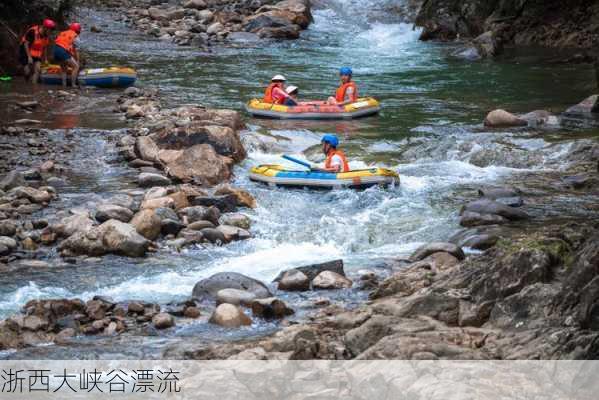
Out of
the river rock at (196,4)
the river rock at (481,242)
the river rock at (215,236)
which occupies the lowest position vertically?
the river rock at (215,236)

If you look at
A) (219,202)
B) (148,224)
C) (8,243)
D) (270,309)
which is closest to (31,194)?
(8,243)

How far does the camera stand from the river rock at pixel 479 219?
9844 millimetres

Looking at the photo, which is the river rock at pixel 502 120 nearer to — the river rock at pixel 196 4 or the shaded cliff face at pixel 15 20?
the shaded cliff face at pixel 15 20

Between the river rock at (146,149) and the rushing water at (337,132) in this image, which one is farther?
the river rock at (146,149)

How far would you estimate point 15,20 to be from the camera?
1756 cm

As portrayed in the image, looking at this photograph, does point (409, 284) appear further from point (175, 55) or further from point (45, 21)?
point (175, 55)

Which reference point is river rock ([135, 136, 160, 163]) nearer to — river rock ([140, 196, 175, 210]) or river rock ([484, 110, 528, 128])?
river rock ([140, 196, 175, 210])

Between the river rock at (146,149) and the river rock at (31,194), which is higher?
the river rock at (146,149)

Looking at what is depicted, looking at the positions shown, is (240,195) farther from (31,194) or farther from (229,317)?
(229,317)

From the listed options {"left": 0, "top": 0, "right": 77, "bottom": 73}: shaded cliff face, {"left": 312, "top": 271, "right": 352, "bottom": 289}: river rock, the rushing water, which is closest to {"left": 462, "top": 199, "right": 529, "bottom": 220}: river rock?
the rushing water

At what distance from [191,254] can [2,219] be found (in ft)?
7.12

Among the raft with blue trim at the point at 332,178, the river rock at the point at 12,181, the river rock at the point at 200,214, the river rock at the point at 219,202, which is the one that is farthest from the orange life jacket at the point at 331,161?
the river rock at the point at 12,181

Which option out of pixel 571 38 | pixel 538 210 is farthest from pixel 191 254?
pixel 571 38

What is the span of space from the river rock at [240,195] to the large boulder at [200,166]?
2.21 feet
